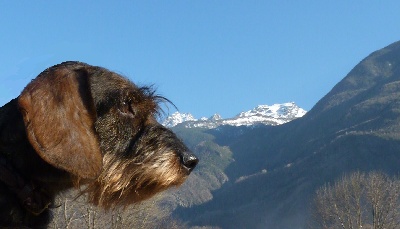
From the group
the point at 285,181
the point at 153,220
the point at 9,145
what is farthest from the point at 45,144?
the point at 285,181

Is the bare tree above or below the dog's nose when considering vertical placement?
below

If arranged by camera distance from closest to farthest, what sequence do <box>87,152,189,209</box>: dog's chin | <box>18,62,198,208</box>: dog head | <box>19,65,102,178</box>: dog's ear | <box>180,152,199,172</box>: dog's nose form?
<box>19,65,102,178</box>: dog's ear < <box>18,62,198,208</box>: dog head < <box>87,152,189,209</box>: dog's chin < <box>180,152,199,172</box>: dog's nose

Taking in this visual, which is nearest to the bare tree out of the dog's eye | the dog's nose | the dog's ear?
the dog's nose

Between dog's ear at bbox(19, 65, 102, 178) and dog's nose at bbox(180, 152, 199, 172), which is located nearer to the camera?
dog's ear at bbox(19, 65, 102, 178)

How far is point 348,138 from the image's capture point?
176 m

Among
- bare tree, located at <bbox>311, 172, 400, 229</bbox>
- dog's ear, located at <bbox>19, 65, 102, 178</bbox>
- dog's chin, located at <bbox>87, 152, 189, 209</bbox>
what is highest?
dog's ear, located at <bbox>19, 65, 102, 178</bbox>

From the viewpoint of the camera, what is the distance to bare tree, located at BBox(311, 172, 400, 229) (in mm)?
63469

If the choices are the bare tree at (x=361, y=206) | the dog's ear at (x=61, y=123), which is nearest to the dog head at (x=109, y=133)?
the dog's ear at (x=61, y=123)

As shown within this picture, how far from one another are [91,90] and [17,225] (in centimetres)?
118

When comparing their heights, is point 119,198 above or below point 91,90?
below

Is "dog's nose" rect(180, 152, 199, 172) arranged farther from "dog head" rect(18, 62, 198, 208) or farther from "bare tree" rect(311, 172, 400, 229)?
"bare tree" rect(311, 172, 400, 229)

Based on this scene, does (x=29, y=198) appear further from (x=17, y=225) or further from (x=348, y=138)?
(x=348, y=138)

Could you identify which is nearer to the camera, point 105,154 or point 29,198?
point 29,198

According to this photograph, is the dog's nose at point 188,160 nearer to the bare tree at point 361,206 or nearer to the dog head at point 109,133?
the dog head at point 109,133
